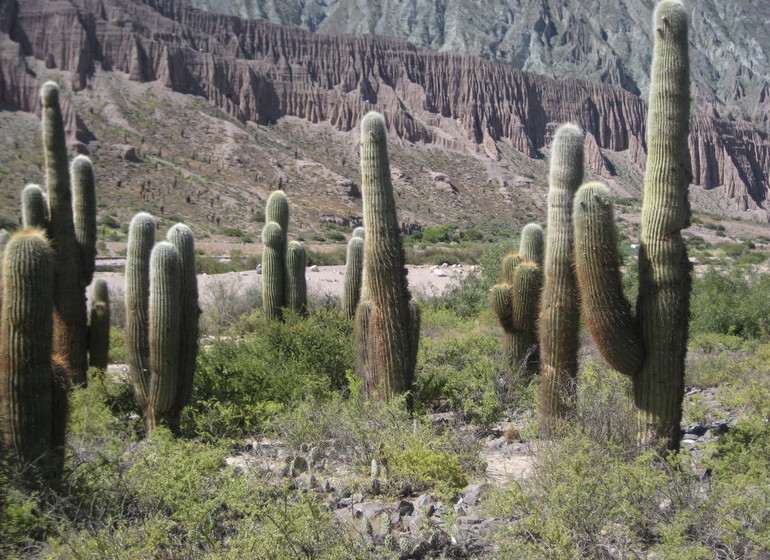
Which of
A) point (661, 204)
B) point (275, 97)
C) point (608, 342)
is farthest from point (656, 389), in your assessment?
point (275, 97)

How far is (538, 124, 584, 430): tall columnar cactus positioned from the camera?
7.03 meters

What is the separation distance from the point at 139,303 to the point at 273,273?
5.20 meters

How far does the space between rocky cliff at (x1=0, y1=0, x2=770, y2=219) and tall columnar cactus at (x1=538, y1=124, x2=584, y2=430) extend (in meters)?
53.4

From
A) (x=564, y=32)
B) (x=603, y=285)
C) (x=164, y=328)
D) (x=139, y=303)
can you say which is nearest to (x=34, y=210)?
(x=139, y=303)

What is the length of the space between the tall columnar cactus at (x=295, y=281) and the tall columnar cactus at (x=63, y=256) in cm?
453

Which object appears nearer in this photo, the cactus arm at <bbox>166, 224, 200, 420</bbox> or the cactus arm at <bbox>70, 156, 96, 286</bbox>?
the cactus arm at <bbox>166, 224, 200, 420</bbox>

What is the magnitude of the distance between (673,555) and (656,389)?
2.12 m

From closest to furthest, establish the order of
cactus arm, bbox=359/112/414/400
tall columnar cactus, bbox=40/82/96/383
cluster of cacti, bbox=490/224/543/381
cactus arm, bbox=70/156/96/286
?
1. cactus arm, bbox=359/112/414/400
2. cluster of cacti, bbox=490/224/543/381
3. tall columnar cactus, bbox=40/82/96/383
4. cactus arm, bbox=70/156/96/286

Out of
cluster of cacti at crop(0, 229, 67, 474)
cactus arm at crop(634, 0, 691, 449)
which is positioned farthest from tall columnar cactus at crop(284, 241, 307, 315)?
cactus arm at crop(634, 0, 691, 449)

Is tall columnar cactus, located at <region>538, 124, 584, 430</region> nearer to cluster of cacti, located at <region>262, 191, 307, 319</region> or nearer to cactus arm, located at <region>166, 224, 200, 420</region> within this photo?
cactus arm, located at <region>166, 224, 200, 420</region>

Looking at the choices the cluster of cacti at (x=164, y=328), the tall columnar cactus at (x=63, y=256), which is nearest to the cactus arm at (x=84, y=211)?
the tall columnar cactus at (x=63, y=256)

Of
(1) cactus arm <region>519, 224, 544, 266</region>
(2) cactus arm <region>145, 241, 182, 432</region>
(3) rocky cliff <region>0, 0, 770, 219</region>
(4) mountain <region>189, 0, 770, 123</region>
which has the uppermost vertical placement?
(4) mountain <region>189, 0, 770, 123</region>

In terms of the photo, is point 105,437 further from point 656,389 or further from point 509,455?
point 656,389

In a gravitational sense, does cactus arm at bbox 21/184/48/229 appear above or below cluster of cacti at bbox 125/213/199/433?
above
